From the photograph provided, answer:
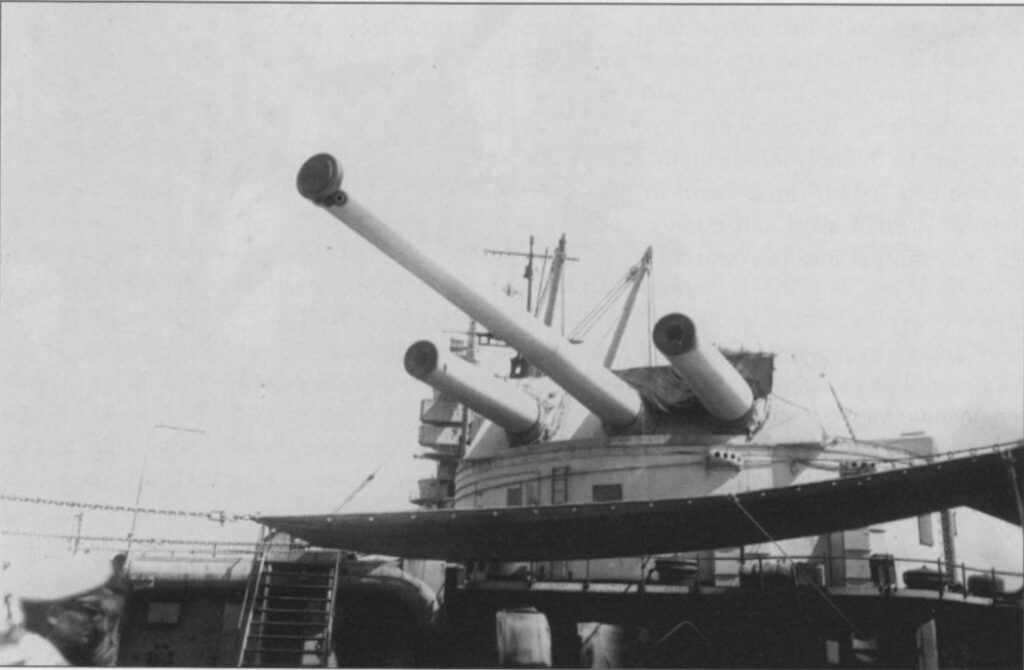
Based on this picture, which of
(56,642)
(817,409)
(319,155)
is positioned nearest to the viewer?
(319,155)

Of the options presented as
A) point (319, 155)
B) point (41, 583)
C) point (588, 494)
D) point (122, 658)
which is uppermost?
point (319, 155)

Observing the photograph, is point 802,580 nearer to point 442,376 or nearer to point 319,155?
point 442,376

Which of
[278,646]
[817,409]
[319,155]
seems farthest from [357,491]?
[319,155]

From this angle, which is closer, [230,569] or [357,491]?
[230,569]

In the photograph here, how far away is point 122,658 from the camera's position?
448 inches

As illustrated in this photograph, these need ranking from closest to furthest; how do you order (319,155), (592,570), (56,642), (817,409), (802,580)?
(319,155)
(802,580)
(56,642)
(592,570)
(817,409)

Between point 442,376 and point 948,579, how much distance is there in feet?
21.5

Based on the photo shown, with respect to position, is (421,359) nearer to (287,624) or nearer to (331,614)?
(331,614)

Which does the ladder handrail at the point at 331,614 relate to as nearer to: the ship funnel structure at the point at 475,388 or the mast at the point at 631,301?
the ship funnel structure at the point at 475,388

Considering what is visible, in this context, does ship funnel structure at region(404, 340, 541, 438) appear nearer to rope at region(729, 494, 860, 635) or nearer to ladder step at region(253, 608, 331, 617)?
ladder step at region(253, 608, 331, 617)

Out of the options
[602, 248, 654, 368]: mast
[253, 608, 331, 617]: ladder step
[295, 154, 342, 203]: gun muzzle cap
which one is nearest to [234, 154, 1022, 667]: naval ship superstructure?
[295, 154, 342, 203]: gun muzzle cap

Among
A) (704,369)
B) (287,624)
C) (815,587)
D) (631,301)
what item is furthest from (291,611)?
(631,301)

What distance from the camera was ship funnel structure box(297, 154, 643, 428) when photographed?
7582 mm

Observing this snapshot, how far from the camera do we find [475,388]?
11.8 metres
